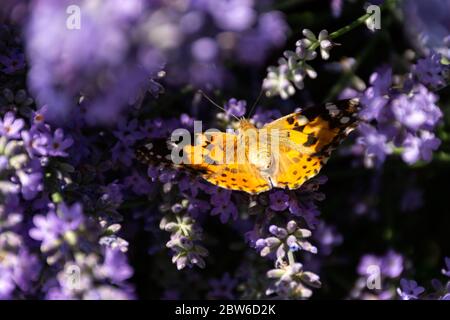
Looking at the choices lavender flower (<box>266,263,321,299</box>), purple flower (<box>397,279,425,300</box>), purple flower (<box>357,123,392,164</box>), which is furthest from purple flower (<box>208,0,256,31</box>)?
purple flower (<box>397,279,425,300</box>)

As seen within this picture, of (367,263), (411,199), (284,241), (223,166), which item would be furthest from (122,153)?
(411,199)

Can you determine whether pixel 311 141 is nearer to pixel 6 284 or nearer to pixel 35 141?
pixel 35 141

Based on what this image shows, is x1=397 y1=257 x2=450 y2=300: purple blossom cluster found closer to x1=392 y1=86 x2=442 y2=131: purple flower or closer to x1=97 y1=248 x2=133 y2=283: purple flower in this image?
x1=392 y1=86 x2=442 y2=131: purple flower

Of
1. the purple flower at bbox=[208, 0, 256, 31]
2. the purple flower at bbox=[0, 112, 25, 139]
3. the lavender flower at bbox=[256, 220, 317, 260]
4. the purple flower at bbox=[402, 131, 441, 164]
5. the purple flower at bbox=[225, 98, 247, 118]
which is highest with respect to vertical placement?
the purple flower at bbox=[208, 0, 256, 31]

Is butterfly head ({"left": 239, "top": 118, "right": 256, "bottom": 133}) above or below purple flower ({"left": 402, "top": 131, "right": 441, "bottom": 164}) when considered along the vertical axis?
above

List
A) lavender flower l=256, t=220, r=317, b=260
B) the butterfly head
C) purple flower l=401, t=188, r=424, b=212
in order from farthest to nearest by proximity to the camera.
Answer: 1. purple flower l=401, t=188, r=424, b=212
2. the butterfly head
3. lavender flower l=256, t=220, r=317, b=260

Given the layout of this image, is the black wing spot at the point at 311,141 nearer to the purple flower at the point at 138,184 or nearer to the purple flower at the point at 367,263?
the purple flower at the point at 138,184

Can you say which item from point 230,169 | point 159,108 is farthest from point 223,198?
point 159,108
